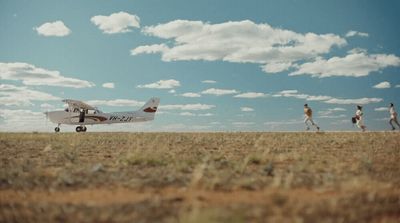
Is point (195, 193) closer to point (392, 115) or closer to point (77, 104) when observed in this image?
point (392, 115)

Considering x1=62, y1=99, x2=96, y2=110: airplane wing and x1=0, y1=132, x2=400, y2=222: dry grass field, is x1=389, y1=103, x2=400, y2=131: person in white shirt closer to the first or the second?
x1=0, y1=132, x2=400, y2=222: dry grass field

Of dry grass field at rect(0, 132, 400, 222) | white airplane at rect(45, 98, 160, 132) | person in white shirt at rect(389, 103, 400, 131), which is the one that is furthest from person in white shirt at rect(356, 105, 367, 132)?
white airplane at rect(45, 98, 160, 132)

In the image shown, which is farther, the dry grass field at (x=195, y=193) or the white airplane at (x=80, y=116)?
the white airplane at (x=80, y=116)

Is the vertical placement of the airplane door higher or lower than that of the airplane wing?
lower

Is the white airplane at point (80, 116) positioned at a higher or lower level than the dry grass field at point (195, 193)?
higher

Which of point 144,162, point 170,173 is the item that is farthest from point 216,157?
point 170,173

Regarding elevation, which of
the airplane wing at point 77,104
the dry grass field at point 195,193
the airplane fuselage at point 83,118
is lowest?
the dry grass field at point 195,193

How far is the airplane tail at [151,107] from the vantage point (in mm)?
59500

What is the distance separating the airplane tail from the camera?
59.5m

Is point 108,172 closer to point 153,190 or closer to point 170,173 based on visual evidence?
point 170,173

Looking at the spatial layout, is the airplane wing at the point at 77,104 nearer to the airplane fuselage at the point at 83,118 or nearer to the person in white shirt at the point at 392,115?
the airplane fuselage at the point at 83,118

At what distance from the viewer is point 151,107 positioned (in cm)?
6038

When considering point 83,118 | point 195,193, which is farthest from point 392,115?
point 83,118

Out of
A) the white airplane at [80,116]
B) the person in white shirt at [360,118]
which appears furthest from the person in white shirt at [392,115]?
the white airplane at [80,116]
